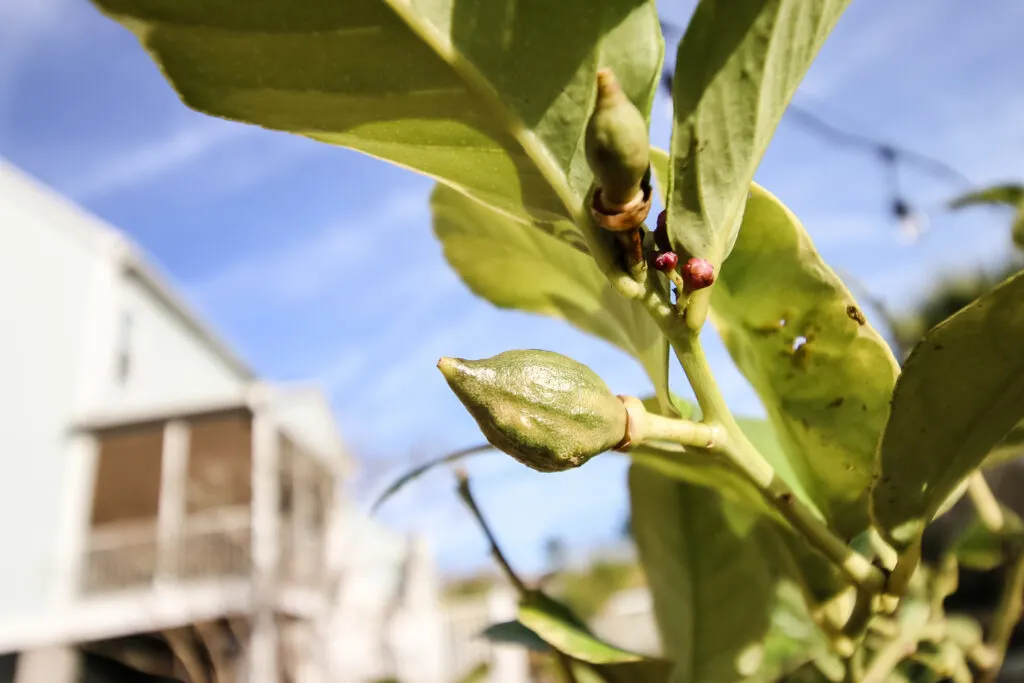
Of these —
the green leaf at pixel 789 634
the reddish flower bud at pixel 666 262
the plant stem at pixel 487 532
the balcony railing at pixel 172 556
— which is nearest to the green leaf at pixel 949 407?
the reddish flower bud at pixel 666 262

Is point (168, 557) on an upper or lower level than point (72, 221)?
lower

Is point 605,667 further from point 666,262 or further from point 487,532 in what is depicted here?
point 666,262

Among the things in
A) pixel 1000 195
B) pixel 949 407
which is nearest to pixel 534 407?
pixel 949 407

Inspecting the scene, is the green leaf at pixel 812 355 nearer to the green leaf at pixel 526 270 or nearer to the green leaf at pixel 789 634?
the green leaf at pixel 526 270

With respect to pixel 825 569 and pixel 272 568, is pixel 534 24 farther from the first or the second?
pixel 272 568

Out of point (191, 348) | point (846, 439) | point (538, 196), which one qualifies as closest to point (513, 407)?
point (538, 196)

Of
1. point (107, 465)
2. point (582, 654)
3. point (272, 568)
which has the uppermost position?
point (107, 465)
